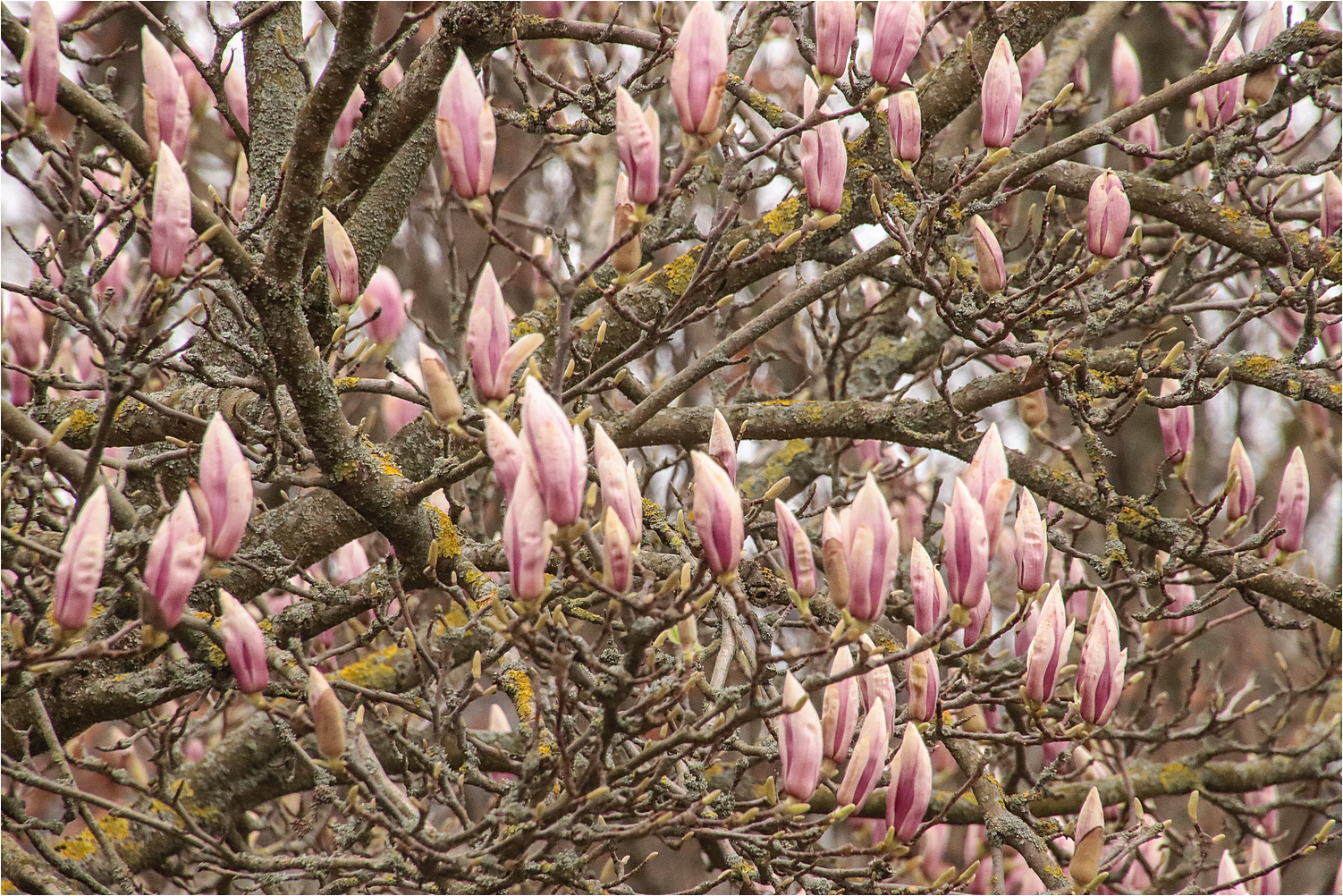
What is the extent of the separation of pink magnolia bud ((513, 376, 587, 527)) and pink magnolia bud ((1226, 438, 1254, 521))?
1786mm

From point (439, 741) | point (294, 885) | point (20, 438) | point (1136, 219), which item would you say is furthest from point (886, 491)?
point (20, 438)

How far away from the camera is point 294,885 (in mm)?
3293

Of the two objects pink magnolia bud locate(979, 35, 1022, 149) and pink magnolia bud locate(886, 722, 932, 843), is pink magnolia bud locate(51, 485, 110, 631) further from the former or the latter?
pink magnolia bud locate(979, 35, 1022, 149)

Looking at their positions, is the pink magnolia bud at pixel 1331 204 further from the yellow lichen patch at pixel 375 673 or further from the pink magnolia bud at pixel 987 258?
the yellow lichen patch at pixel 375 673

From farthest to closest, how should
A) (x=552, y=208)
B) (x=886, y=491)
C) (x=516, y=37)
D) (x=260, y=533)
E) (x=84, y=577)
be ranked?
(x=552, y=208), (x=886, y=491), (x=260, y=533), (x=516, y=37), (x=84, y=577)

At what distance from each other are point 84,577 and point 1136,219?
279 centimetres

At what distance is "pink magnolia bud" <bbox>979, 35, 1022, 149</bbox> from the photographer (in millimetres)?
2064

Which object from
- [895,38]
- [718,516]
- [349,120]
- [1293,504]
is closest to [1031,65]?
[1293,504]

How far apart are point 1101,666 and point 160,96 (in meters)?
1.78

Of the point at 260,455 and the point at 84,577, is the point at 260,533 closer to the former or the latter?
the point at 260,455

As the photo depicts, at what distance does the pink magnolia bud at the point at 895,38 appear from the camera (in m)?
1.87

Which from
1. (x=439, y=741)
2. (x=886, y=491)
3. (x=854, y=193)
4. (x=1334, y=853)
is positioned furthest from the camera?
(x=1334, y=853)

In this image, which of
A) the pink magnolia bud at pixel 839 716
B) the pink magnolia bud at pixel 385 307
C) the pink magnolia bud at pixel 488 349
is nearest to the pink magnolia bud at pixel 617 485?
A: the pink magnolia bud at pixel 488 349

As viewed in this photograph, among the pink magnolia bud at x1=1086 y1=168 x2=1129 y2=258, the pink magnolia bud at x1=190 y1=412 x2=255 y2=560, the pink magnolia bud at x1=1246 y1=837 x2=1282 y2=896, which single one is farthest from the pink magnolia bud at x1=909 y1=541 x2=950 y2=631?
the pink magnolia bud at x1=1246 y1=837 x2=1282 y2=896
